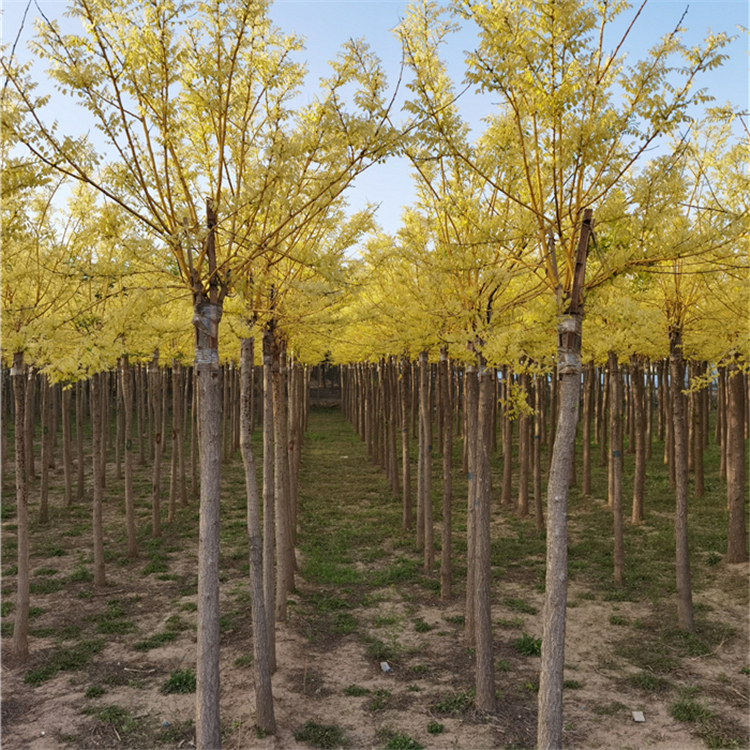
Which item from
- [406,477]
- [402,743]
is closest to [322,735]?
[402,743]

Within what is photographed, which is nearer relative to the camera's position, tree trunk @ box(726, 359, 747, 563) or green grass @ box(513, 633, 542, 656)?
green grass @ box(513, 633, 542, 656)

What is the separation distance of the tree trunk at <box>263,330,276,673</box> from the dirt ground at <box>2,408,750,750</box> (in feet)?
1.99

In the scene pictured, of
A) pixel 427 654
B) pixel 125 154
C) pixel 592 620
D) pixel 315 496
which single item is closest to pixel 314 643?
pixel 427 654

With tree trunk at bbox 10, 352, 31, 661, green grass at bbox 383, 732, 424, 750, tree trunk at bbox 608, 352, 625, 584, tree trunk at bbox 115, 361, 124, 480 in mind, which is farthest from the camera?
tree trunk at bbox 115, 361, 124, 480

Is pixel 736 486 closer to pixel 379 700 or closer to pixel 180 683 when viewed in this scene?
pixel 379 700

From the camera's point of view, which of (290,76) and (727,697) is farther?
(727,697)

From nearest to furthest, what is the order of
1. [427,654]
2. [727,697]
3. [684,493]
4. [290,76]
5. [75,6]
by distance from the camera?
1. [75,6]
2. [290,76]
3. [727,697]
4. [427,654]
5. [684,493]

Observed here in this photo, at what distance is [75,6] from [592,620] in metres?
9.40

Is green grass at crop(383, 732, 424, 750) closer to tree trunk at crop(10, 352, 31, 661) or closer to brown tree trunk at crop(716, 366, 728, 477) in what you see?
tree trunk at crop(10, 352, 31, 661)

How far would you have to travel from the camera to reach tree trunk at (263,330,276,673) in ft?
22.2

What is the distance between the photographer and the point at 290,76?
19.1 feet

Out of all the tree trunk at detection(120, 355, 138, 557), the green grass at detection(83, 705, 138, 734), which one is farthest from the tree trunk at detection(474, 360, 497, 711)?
the tree trunk at detection(120, 355, 138, 557)

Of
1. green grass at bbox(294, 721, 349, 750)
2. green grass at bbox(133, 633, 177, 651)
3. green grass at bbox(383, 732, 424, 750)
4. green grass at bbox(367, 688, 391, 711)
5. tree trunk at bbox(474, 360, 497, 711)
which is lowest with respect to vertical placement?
green grass at bbox(367, 688, 391, 711)

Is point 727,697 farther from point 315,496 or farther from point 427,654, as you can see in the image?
point 315,496
